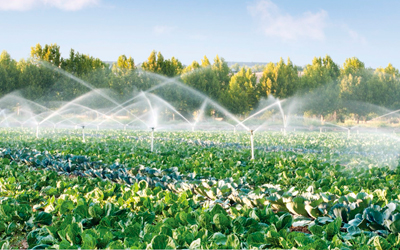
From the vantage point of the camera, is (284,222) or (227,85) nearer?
(284,222)

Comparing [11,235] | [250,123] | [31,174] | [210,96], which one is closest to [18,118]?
[210,96]

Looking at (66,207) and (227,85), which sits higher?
(227,85)

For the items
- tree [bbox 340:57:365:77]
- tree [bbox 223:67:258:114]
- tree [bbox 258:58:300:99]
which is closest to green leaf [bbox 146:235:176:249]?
tree [bbox 223:67:258:114]

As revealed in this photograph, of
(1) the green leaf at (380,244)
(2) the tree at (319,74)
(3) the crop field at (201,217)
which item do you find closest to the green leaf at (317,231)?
(3) the crop field at (201,217)

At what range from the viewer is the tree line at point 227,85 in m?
39.7

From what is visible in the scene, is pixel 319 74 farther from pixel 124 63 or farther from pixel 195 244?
pixel 195 244

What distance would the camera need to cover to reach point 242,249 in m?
2.37

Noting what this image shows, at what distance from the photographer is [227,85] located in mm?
43125

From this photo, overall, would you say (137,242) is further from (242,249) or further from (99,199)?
(99,199)

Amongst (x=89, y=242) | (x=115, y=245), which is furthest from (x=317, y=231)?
(x=89, y=242)

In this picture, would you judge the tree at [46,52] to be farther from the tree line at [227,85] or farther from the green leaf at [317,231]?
the green leaf at [317,231]

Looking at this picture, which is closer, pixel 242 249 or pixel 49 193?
pixel 242 249

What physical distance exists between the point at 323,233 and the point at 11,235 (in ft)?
9.35

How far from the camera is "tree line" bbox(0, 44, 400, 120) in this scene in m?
39.7
